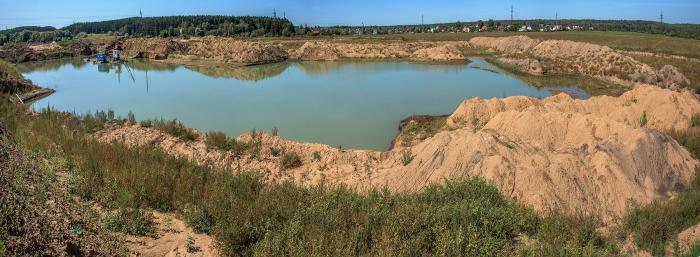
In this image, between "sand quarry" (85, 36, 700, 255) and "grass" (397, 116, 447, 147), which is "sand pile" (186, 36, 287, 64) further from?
"sand quarry" (85, 36, 700, 255)

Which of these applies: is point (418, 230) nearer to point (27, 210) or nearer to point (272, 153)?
point (27, 210)

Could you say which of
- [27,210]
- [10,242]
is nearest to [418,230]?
[10,242]

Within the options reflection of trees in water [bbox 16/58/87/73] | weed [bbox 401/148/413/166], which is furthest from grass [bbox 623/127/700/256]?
reflection of trees in water [bbox 16/58/87/73]

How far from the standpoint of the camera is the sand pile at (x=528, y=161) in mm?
8672

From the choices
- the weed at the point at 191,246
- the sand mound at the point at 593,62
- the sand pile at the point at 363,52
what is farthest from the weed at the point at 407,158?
the sand pile at the point at 363,52

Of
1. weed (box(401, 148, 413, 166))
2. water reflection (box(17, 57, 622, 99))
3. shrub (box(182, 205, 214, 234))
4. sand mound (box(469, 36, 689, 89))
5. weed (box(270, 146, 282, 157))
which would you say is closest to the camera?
shrub (box(182, 205, 214, 234))

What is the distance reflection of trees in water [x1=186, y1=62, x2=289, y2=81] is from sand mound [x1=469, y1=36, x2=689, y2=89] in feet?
69.0

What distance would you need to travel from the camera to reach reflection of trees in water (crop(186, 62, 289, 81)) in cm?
3444

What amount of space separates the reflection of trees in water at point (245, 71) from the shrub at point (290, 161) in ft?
71.4

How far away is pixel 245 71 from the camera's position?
125ft

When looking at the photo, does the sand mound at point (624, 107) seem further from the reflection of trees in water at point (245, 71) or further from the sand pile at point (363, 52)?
the sand pile at point (363, 52)

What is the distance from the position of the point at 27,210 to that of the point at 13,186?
1.09 metres

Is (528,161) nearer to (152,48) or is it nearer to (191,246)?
(191,246)

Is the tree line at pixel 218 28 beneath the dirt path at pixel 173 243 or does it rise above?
above
